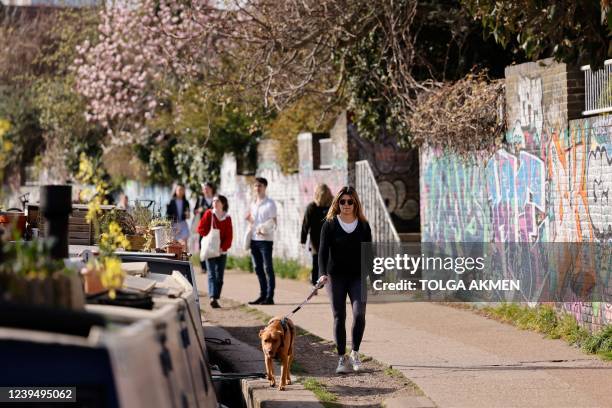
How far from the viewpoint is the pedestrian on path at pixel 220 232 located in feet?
56.6

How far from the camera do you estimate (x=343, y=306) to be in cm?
1120

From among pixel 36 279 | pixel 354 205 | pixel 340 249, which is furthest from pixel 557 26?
pixel 36 279

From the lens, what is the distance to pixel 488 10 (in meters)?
12.7

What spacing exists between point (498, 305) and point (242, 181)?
12.6 metres

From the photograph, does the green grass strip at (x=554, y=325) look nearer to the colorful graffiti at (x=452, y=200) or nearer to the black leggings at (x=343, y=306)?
the colorful graffiti at (x=452, y=200)

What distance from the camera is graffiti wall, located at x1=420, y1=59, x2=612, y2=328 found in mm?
12430

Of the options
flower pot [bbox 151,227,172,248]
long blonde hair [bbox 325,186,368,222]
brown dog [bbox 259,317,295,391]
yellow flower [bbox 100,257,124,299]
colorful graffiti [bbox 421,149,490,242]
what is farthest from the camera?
colorful graffiti [bbox 421,149,490,242]

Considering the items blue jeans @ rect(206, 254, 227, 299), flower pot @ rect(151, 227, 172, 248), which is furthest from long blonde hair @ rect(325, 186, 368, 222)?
blue jeans @ rect(206, 254, 227, 299)

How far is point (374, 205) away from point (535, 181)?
19.3 feet

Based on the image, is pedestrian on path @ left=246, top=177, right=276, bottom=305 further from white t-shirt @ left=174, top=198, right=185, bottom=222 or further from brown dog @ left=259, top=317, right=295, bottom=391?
brown dog @ left=259, top=317, right=295, bottom=391

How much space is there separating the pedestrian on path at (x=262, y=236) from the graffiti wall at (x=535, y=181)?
2.56 metres

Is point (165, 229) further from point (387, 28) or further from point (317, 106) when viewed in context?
point (317, 106)

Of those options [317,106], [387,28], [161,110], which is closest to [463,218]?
[387,28]

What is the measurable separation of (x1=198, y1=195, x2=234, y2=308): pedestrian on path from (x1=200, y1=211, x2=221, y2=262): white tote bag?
69mm
